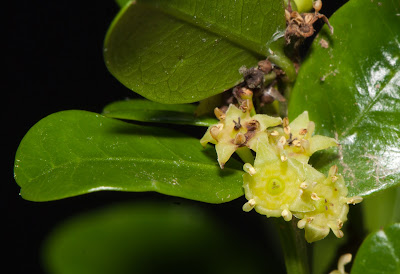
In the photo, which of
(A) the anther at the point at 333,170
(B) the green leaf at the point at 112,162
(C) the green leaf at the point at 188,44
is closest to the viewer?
(C) the green leaf at the point at 188,44

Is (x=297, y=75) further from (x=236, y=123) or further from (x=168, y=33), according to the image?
(x=168, y=33)

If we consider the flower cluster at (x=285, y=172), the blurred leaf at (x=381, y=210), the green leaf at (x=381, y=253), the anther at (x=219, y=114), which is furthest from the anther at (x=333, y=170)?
the blurred leaf at (x=381, y=210)

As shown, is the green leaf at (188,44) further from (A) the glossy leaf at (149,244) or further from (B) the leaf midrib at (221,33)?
(A) the glossy leaf at (149,244)

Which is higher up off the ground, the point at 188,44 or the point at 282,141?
the point at 188,44

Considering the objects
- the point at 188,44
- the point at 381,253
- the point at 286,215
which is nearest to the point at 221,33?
the point at 188,44

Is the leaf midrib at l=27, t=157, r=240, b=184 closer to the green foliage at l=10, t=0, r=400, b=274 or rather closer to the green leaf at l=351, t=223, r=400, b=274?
the green foliage at l=10, t=0, r=400, b=274

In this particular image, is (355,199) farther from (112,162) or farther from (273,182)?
(112,162)

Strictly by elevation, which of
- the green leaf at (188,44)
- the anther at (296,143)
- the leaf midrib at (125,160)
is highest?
the green leaf at (188,44)
